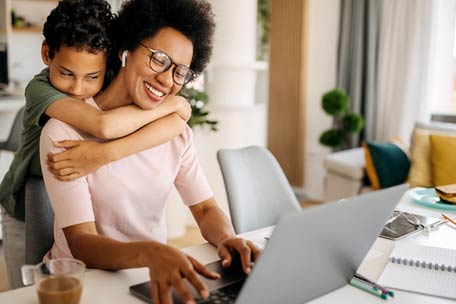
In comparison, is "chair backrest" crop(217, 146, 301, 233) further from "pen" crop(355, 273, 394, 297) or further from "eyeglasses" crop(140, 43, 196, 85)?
"pen" crop(355, 273, 394, 297)

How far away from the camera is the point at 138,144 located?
1322 mm

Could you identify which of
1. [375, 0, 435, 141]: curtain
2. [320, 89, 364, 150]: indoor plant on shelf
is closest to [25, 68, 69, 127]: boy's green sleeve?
[320, 89, 364, 150]: indoor plant on shelf

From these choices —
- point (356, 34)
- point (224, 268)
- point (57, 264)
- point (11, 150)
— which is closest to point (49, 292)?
point (57, 264)

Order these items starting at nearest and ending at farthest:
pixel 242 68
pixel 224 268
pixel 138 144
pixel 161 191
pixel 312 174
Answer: pixel 224 268 < pixel 138 144 < pixel 161 191 < pixel 242 68 < pixel 312 174

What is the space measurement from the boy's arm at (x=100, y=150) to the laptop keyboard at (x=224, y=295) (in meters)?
0.42

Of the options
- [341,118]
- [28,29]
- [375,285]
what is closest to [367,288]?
[375,285]

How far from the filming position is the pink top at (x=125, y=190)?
120 centimetres

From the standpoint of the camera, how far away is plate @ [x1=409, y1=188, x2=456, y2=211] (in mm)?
1735

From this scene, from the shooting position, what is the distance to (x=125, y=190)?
1347 mm

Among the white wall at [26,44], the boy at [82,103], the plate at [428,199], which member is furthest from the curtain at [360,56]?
the boy at [82,103]

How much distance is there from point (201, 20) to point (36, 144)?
20.8 inches

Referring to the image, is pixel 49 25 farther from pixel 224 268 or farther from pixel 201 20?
pixel 224 268

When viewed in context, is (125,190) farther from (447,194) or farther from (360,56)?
(360,56)

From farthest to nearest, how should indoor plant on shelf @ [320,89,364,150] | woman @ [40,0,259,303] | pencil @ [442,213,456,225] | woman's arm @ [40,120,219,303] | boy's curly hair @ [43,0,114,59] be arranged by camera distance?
indoor plant on shelf @ [320,89,364,150], pencil @ [442,213,456,225], boy's curly hair @ [43,0,114,59], woman @ [40,0,259,303], woman's arm @ [40,120,219,303]
